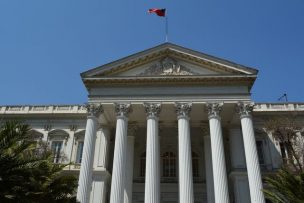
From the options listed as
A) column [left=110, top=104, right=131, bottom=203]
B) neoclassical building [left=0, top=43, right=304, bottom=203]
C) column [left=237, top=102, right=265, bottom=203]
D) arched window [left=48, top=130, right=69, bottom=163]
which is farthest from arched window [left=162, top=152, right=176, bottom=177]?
arched window [left=48, top=130, right=69, bottom=163]

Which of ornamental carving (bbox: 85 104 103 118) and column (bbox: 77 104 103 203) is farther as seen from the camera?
ornamental carving (bbox: 85 104 103 118)

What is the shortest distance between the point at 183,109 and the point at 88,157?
8.99m

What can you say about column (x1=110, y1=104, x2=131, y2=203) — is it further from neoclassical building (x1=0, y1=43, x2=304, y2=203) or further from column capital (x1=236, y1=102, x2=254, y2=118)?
column capital (x1=236, y1=102, x2=254, y2=118)

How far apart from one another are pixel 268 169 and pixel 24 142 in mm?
26023

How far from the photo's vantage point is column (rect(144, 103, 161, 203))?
79.2 ft

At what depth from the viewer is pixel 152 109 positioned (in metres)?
28.0

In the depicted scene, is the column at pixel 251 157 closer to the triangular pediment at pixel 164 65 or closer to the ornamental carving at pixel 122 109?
the triangular pediment at pixel 164 65

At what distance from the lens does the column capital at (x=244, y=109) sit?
27328mm

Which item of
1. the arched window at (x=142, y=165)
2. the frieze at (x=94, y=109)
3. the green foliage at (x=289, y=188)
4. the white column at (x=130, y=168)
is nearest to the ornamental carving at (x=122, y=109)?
the frieze at (x=94, y=109)

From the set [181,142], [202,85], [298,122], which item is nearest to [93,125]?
[181,142]

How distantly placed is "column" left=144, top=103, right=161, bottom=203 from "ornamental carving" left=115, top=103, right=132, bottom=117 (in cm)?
156

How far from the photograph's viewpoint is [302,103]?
3559 cm

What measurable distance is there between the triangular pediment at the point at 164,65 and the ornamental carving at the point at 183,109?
9.30ft

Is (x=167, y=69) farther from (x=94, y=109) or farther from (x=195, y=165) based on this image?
(x=195, y=165)
